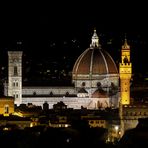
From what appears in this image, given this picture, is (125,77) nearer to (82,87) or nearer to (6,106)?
(6,106)

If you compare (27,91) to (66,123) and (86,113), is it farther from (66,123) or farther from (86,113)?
(66,123)

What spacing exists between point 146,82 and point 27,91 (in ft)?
63.6

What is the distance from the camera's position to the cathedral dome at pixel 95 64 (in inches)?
2911

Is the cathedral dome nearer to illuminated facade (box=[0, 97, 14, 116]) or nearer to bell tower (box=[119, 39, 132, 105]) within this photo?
bell tower (box=[119, 39, 132, 105])

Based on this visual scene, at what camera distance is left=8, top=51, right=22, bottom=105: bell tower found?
70.6 metres

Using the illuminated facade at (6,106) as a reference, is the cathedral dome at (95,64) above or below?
above

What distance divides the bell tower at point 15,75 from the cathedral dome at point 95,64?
5.12m

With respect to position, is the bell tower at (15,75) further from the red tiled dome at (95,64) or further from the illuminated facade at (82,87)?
the red tiled dome at (95,64)

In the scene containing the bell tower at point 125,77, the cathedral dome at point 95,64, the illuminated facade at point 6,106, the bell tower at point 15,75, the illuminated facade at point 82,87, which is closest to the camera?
the illuminated facade at point 6,106

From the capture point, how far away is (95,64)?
7438cm

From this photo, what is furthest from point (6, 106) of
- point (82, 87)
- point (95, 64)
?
point (95, 64)

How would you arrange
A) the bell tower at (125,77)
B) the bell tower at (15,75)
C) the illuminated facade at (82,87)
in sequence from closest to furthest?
the bell tower at (125,77)
the bell tower at (15,75)
the illuminated facade at (82,87)

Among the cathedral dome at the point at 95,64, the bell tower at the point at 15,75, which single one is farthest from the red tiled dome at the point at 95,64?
the bell tower at the point at 15,75

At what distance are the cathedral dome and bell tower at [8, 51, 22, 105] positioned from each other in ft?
16.8
